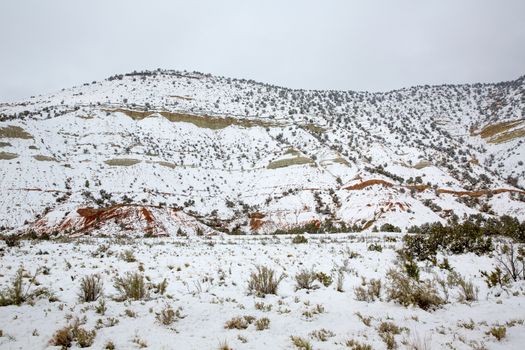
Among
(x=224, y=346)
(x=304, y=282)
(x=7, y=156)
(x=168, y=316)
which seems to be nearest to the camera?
(x=224, y=346)

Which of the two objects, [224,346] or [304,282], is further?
[304,282]

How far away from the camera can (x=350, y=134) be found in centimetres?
5953

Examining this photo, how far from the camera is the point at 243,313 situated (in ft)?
24.6

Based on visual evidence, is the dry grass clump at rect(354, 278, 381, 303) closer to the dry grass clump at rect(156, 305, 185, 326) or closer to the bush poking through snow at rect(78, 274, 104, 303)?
the dry grass clump at rect(156, 305, 185, 326)

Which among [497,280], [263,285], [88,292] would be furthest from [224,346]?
[497,280]

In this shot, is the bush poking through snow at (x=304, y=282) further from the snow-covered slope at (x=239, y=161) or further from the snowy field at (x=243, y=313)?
the snow-covered slope at (x=239, y=161)

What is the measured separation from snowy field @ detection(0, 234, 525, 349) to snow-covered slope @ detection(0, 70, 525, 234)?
761 inches

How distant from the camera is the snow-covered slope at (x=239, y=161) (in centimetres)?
3366

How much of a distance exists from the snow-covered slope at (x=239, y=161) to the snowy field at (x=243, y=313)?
19321mm

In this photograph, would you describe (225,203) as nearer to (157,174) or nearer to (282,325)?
(157,174)

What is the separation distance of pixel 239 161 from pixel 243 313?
43.4 m

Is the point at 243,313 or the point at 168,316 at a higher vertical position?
the point at 168,316

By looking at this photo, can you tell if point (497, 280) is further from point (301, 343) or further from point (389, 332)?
point (301, 343)

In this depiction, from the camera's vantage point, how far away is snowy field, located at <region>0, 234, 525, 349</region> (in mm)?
5898
